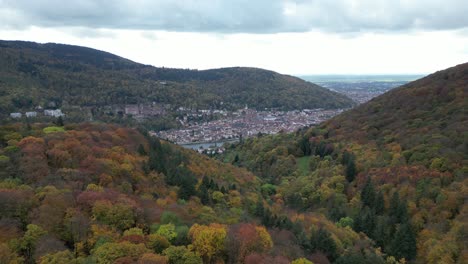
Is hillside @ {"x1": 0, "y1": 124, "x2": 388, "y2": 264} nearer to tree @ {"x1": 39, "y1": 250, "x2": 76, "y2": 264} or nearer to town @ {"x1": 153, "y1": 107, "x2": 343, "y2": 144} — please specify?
tree @ {"x1": 39, "y1": 250, "x2": 76, "y2": 264}

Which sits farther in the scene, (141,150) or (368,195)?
(368,195)

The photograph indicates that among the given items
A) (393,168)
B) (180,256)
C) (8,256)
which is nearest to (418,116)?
(393,168)

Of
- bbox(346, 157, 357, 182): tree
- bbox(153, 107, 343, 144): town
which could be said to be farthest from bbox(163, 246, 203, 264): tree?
bbox(153, 107, 343, 144): town

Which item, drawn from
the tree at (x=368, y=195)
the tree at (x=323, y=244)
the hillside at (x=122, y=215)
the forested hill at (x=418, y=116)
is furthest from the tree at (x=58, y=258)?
the forested hill at (x=418, y=116)

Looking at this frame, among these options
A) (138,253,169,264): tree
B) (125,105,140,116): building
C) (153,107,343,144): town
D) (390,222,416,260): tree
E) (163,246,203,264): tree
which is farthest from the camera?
(125,105,140,116): building

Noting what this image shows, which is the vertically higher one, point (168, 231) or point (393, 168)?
point (168, 231)

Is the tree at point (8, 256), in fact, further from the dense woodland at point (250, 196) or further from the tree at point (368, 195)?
the tree at point (368, 195)

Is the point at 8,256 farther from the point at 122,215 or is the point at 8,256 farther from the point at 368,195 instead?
the point at 368,195
